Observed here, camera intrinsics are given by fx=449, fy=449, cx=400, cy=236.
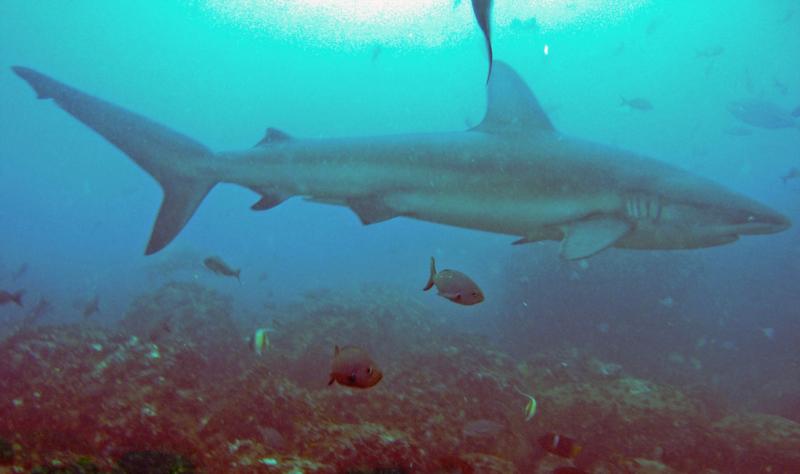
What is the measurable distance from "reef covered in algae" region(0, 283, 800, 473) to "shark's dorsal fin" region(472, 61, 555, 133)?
3.39 meters

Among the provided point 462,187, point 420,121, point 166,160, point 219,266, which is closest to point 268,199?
point 166,160

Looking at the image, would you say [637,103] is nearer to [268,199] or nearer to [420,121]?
[268,199]

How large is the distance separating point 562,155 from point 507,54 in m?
66.0

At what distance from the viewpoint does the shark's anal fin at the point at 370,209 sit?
4.55 meters

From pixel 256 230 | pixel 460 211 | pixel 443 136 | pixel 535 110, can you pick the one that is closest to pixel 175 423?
pixel 460 211

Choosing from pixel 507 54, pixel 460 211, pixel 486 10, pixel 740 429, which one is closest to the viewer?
pixel 486 10

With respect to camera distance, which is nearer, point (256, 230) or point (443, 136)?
point (443, 136)

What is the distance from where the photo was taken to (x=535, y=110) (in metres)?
5.28

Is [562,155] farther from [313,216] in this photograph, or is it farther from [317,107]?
[313,216]

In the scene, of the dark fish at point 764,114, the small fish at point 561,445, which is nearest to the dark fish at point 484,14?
the small fish at point 561,445

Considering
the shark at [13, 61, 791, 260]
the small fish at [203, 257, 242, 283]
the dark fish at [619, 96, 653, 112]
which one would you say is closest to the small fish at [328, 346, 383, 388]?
the shark at [13, 61, 791, 260]

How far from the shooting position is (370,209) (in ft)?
15.1

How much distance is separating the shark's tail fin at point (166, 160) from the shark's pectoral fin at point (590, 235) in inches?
145

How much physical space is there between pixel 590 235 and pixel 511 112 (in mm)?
1755
